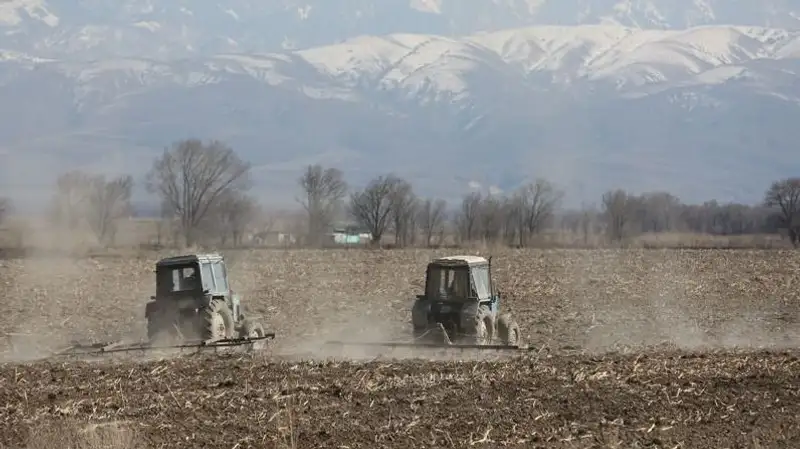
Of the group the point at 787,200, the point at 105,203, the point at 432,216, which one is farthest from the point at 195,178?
the point at 787,200

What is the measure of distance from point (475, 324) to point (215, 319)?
627 cm

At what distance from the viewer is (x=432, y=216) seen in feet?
425

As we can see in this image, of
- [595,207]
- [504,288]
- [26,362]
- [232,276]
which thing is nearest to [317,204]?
[595,207]

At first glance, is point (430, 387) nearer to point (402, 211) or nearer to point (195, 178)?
point (195, 178)

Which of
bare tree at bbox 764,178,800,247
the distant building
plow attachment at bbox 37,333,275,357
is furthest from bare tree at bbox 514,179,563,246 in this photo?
plow attachment at bbox 37,333,275,357

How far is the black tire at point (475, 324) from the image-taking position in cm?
2341

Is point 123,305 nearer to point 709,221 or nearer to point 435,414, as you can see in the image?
point 435,414

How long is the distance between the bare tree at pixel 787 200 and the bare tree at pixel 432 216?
133ft

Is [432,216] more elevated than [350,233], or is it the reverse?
[432,216]

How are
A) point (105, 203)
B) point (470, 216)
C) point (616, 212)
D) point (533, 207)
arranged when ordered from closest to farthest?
point (105, 203) < point (616, 212) < point (533, 207) < point (470, 216)

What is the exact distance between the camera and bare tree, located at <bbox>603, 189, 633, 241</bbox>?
92438 mm

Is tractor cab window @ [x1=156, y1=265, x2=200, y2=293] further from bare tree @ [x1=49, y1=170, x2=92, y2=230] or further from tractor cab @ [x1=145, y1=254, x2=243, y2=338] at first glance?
bare tree @ [x1=49, y1=170, x2=92, y2=230]

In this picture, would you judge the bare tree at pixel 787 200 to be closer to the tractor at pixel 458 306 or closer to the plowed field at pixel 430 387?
the plowed field at pixel 430 387

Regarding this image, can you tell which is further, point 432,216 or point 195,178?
point 432,216
